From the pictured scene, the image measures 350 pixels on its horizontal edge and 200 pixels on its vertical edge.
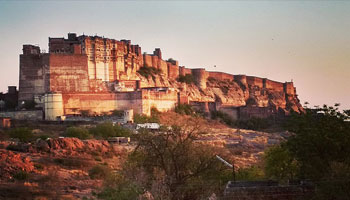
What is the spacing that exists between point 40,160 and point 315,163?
11273mm

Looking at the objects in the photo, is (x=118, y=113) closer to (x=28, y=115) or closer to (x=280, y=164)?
(x=28, y=115)

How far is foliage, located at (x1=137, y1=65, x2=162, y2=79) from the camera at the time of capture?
5124cm

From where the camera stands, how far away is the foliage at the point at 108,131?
32344 millimetres

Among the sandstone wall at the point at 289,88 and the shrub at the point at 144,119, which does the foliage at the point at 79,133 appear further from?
the sandstone wall at the point at 289,88

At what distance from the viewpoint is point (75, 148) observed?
24.8 metres

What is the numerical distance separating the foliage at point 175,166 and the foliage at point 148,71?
34.7 meters

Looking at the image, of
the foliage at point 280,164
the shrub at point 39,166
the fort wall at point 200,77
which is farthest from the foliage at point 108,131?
the fort wall at point 200,77

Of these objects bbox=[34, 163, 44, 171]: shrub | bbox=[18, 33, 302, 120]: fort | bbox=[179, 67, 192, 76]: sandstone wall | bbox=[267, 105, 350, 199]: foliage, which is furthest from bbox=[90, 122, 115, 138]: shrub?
bbox=[179, 67, 192, 76]: sandstone wall

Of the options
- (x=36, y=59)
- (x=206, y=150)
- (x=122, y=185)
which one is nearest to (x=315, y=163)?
(x=206, y=150)

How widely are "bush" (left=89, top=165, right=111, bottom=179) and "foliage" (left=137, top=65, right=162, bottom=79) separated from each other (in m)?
30.8

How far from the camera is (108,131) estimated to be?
3269cm

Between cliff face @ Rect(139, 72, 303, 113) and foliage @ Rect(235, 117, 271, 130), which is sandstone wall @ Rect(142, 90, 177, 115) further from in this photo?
foliage @ Rect(235, 117, 271, 130)

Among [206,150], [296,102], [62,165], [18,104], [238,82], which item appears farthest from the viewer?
[296,102]

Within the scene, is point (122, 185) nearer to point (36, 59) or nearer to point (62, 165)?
point (62, 165)
